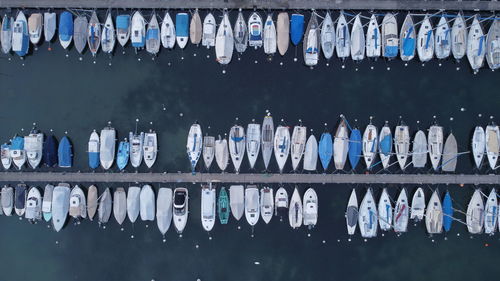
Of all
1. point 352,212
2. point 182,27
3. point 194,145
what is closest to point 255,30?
point 182,27

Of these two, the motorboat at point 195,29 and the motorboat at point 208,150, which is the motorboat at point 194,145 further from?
the motorboat at point 195,29

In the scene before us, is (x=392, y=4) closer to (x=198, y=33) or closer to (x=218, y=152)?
(x=198, y=33)

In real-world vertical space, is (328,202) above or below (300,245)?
above

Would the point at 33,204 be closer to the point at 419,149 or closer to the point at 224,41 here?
the point at 224,41

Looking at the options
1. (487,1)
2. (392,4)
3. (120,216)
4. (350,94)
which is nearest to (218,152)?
(120,216)

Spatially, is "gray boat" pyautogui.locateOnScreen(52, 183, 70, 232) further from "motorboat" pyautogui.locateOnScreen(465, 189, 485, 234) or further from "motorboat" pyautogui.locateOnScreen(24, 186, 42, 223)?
"motorboat" pyautogui.locateOnScreen(465, 189, 485, 234)

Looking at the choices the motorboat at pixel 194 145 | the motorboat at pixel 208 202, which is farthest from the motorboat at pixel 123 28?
the motorboat at pixel 208 202

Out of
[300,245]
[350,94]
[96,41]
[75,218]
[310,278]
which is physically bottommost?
[310,278]
